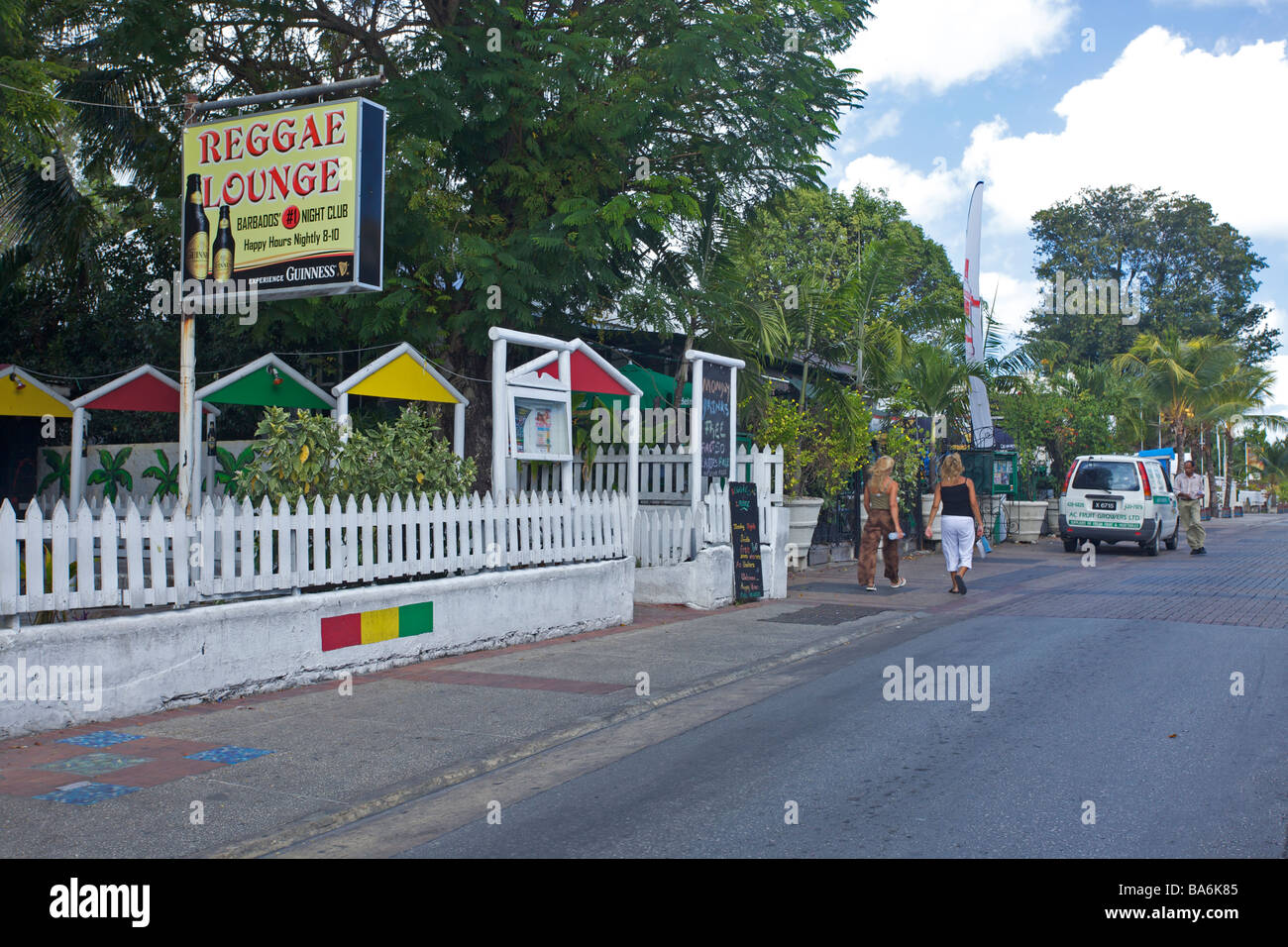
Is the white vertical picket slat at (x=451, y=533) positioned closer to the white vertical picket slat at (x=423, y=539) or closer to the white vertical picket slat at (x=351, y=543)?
the white vertical picket slat at (x=423, y=539)

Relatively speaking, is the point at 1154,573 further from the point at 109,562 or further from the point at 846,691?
the point at 109,562

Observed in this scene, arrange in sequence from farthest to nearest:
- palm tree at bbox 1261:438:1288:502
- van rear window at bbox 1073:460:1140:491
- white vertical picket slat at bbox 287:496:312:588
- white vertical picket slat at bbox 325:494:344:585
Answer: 1. palm tree at bbox 1261:438:1288:502
2. van rear window at bbox 1073:460:1140:491
3. white vertical picket slat at bbox 325:494:344:585
4. white vertical picket slat at bbox 287:496:312:588

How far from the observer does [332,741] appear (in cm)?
685

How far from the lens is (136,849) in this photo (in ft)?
15.9

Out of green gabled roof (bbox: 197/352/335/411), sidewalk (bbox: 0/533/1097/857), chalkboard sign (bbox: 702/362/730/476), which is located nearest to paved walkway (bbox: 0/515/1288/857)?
sidewalk (bbox: 0/533/1097/857)

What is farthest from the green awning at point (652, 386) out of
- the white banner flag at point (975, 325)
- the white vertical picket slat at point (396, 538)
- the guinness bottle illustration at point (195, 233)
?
the white banner flag at point (975, 325)

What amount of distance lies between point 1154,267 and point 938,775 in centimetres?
5647

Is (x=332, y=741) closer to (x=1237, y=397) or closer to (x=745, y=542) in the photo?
(x=745, y=542)

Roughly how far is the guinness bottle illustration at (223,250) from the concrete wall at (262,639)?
3433 millimetres

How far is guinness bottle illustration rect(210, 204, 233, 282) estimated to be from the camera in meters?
10.3

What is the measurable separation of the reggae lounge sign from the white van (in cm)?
1793

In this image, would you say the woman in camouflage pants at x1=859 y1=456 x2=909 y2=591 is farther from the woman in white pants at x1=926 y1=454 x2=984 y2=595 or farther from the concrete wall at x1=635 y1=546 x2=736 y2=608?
the concrete wall at x1=635 y1=546 x2=736 y2=608

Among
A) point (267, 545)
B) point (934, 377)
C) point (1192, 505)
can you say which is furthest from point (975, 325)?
point (267, 545)

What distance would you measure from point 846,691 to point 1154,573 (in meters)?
12.5
